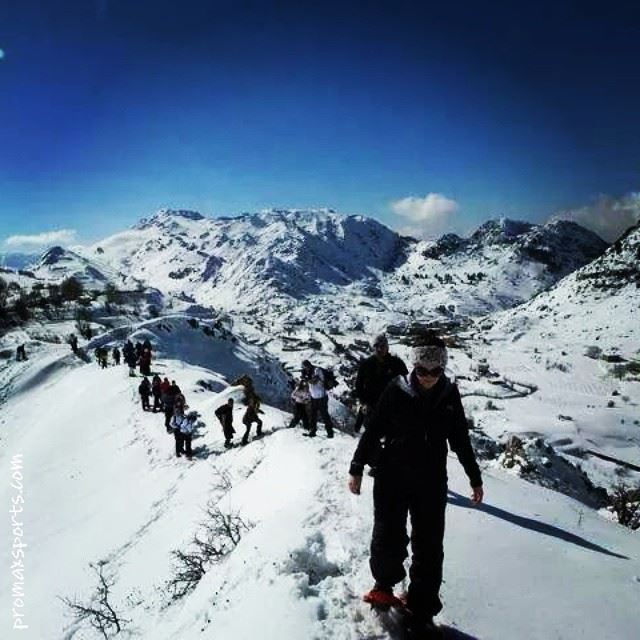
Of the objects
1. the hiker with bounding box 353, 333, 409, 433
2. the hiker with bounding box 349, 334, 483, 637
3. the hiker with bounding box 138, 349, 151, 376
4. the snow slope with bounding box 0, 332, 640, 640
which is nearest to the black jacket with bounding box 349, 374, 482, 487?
the hiker with bounding box 349, 334, 483, 637

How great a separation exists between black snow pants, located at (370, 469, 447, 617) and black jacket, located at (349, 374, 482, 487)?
11cm

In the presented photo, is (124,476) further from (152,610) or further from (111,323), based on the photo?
(111,323)

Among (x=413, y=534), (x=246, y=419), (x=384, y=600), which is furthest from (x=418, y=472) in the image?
(x=246, y=419)

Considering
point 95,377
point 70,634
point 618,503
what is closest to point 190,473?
point 70,634

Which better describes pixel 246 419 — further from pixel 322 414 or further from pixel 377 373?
pixel 377 373

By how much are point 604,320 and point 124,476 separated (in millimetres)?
130805

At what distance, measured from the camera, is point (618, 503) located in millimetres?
14719

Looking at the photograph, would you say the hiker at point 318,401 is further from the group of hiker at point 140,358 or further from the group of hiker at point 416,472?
the group of hiker at point 140,358

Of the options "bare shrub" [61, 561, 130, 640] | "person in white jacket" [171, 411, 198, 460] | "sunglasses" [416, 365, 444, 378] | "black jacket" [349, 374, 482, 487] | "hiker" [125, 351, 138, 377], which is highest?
"sunglasses" [416, 365, 444, 378]

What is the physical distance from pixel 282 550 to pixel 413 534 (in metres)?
2.39

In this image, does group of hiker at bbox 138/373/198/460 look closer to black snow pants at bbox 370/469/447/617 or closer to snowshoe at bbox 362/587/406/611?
snowshoe at bbox 362/587/406/611

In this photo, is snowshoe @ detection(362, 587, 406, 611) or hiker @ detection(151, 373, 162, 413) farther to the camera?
hiker @ detection(151, 373, 162, 413)

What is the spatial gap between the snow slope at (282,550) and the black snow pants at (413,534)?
0.50 m

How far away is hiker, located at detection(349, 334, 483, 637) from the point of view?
4762 millimetres
